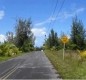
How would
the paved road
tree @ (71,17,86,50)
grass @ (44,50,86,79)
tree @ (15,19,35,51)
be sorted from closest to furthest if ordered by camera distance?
1. grass @ (44,50,86,79)
2. the paved road
3. tree @ (71,17,86,50)
4. tree @ (15,19,35,51)

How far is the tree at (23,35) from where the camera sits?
115375mm

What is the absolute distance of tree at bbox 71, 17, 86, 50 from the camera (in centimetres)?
5803

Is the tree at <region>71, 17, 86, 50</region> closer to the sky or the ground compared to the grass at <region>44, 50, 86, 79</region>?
closer to the sky

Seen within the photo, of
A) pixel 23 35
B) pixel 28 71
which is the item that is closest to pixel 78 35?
pixel 28 71

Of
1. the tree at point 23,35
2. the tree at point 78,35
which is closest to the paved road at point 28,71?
the tree at point 78,35

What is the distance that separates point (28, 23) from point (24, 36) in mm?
5845

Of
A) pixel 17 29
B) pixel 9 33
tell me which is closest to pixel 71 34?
pixel 17 29

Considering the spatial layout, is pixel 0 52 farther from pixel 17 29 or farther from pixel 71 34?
pixel 17 29

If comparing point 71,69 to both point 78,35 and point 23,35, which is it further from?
point 23,35

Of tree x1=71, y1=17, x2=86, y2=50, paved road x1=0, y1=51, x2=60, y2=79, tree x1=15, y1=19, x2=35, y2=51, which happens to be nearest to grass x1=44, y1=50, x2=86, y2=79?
paved road x1=0, y1=51, x2=60, y2=79

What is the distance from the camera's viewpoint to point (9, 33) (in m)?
123

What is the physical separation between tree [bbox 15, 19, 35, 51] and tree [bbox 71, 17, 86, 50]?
2249 inches

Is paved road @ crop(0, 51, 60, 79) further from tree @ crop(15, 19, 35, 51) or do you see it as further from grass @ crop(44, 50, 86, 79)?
tree @ crop(15, 19, 35, 51)

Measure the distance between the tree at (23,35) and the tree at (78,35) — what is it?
187 ft
